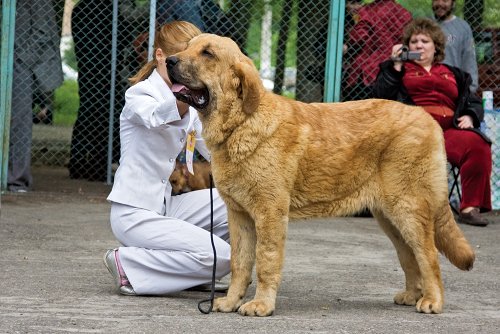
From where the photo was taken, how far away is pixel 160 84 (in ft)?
17.8

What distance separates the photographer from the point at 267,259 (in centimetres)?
498

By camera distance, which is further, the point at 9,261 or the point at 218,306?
the point at 9,261

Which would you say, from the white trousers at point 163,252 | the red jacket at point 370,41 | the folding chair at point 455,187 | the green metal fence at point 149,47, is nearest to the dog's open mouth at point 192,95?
the white trousers at point 163,252

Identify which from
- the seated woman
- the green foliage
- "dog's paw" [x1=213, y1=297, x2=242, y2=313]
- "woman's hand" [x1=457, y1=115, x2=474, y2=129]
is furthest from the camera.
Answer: the green foliage

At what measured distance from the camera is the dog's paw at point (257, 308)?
4.98 metres

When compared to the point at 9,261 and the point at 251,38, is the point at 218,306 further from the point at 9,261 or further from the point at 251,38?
the point at 251,38

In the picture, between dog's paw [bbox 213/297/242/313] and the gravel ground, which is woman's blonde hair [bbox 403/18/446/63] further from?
dog's paw [bbox 213/297/242/313]

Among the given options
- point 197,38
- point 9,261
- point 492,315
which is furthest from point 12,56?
point 492,315

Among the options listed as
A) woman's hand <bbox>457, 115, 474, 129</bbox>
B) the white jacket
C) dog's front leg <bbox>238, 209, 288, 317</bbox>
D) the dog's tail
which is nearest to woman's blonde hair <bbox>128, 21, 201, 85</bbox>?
the white jacket

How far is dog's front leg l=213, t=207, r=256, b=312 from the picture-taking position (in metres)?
5.15

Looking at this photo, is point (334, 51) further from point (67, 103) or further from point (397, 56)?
point (67, 103)

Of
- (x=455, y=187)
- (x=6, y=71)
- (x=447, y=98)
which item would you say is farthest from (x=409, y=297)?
(x=6, y=71)

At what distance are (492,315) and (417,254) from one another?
0.54 meters

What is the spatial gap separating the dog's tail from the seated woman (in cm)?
344
